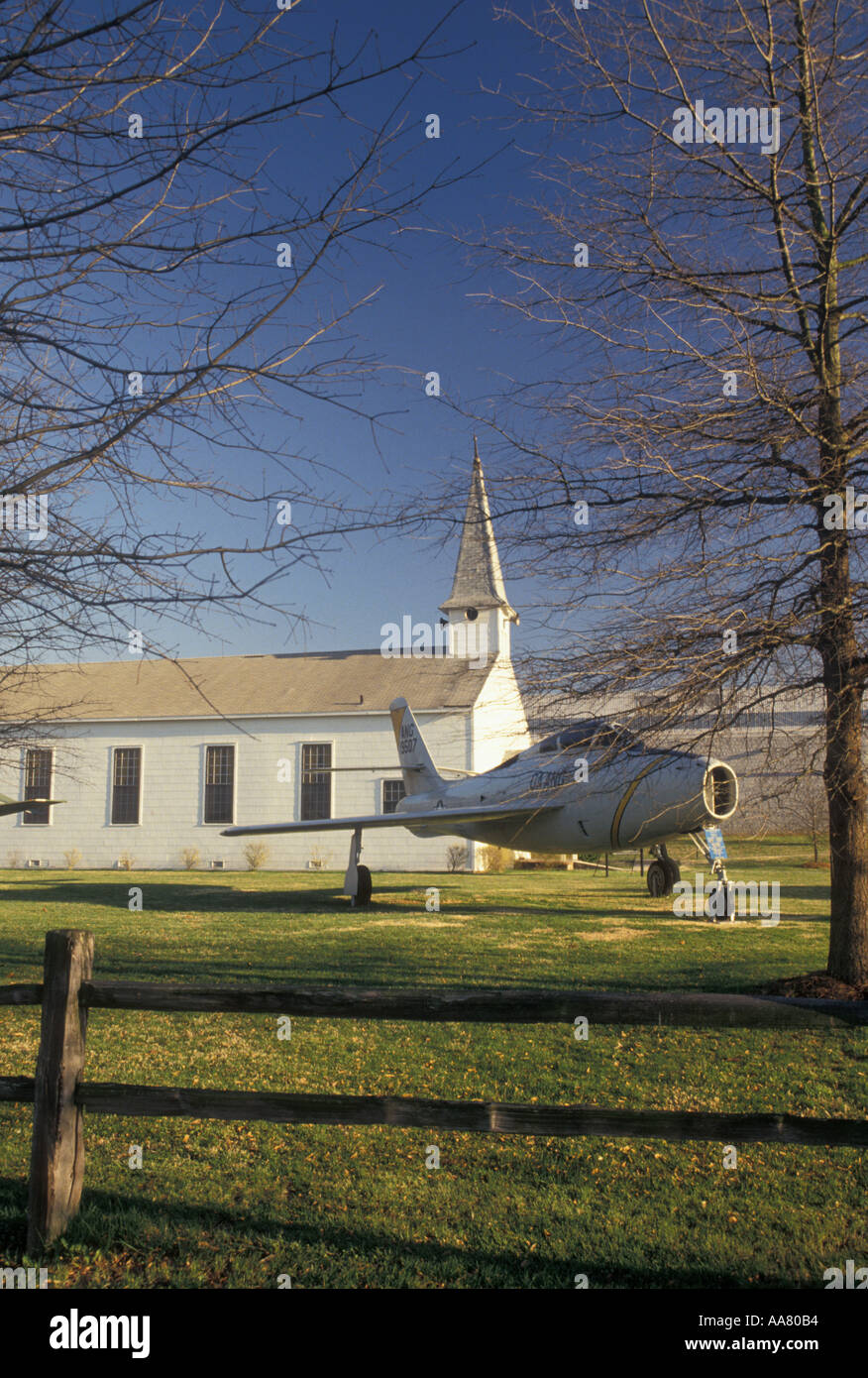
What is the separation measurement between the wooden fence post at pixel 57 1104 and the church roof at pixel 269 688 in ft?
78.6

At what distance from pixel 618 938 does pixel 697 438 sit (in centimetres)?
774

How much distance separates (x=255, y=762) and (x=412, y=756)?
30.9ft

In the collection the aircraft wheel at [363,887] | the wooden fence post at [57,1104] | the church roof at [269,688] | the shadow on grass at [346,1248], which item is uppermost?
the church roof at [269,688]

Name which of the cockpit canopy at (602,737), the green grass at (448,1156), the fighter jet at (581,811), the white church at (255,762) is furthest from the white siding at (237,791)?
the cockpit canopy at (602,737)

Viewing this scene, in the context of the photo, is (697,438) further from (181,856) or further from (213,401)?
(181,856)

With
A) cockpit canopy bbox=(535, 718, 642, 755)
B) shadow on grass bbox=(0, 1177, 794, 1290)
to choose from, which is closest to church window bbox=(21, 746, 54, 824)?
cockpit canopy bbox=(535, 718, 642, 755)

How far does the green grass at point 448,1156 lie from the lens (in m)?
3.84

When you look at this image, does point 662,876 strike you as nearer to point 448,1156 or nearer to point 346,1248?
point 448,1156

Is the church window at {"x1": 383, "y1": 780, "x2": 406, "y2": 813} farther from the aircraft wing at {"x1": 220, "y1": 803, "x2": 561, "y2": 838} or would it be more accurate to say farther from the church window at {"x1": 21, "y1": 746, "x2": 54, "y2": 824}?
the church window at {"x1": 21, "y1": 746, "x2": 54, "y2": 824}

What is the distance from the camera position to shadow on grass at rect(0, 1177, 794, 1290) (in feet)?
12.1

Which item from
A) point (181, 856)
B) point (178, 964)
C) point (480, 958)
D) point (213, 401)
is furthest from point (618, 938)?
point (181, 856)

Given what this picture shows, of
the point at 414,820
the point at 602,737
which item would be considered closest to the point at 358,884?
the point at 414,820

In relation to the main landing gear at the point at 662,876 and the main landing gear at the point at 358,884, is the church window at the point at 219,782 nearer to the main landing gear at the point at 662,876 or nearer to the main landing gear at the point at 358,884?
the main landing gear at the point at 358,884
